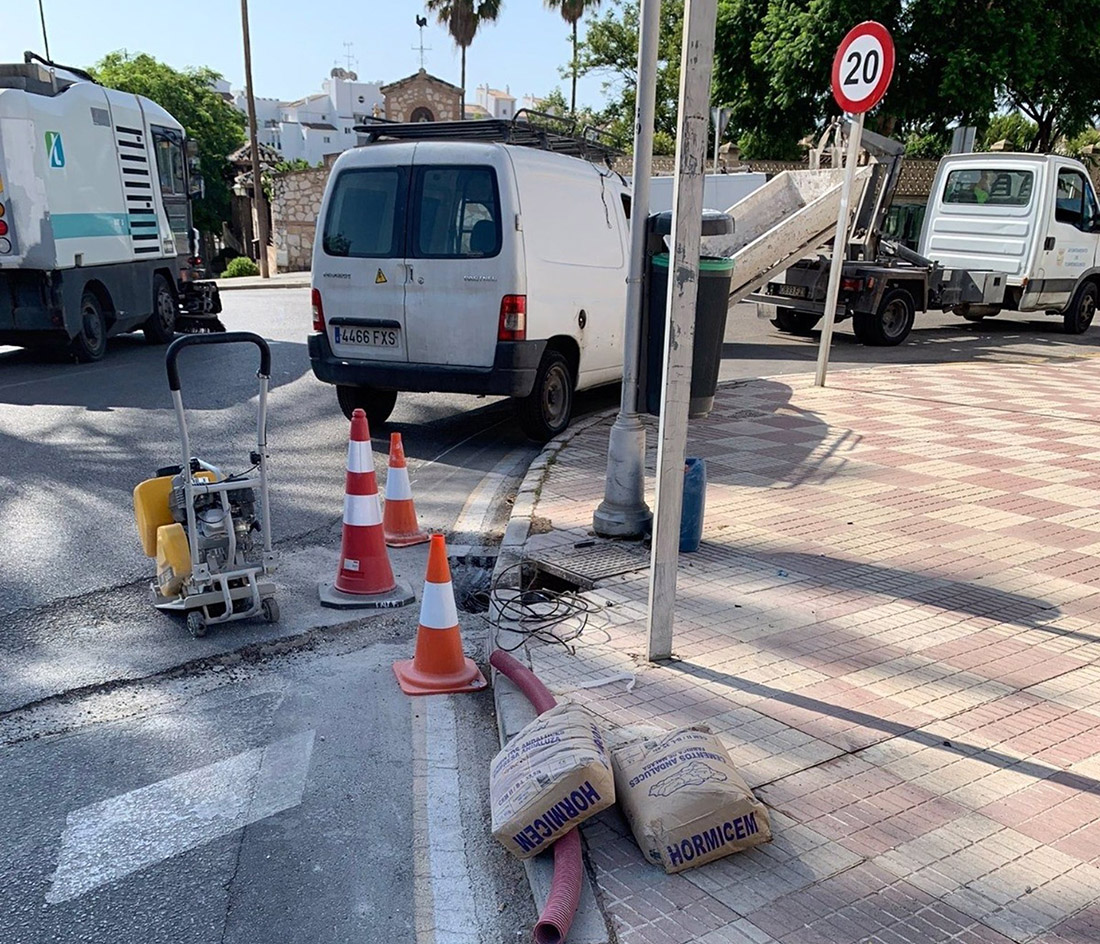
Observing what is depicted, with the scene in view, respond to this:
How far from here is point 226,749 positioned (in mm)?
3637

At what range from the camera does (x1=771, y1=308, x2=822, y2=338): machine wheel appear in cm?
1550

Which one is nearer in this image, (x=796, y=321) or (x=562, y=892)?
(x=562, y=892)

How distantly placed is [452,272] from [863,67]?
4.43 meters

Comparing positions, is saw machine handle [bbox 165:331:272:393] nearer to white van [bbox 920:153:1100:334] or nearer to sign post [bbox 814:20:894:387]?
sign post [bbox 814:20:894:387]

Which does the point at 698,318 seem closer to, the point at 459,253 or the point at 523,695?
the point at 523,695

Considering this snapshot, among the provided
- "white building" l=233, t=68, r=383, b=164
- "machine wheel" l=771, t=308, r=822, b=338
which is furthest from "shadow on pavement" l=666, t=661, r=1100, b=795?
"white building" l=233, t=68, r=383, b=164

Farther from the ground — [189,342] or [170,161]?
[170,161]

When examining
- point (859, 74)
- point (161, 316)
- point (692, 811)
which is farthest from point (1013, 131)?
point (692, 811)

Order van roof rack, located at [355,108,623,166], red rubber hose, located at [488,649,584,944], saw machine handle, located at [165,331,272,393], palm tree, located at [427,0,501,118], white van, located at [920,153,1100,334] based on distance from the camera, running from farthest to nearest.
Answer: palm tree, located at [427,0,501,118]
white van, located at [920,153,1100,334]
van roof rack, located at [355,108,623,166]
saw machine handle, located at [165,331,272,393]
red rubber hose, located at [488,649,584,944]

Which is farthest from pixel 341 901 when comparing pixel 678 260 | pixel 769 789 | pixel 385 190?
pixel 385 190

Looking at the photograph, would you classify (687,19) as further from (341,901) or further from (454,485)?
(454,485)

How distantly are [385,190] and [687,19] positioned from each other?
14.6 feet

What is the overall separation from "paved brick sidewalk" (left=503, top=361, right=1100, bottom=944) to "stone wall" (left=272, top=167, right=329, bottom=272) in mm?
30713

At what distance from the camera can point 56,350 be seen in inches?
486
